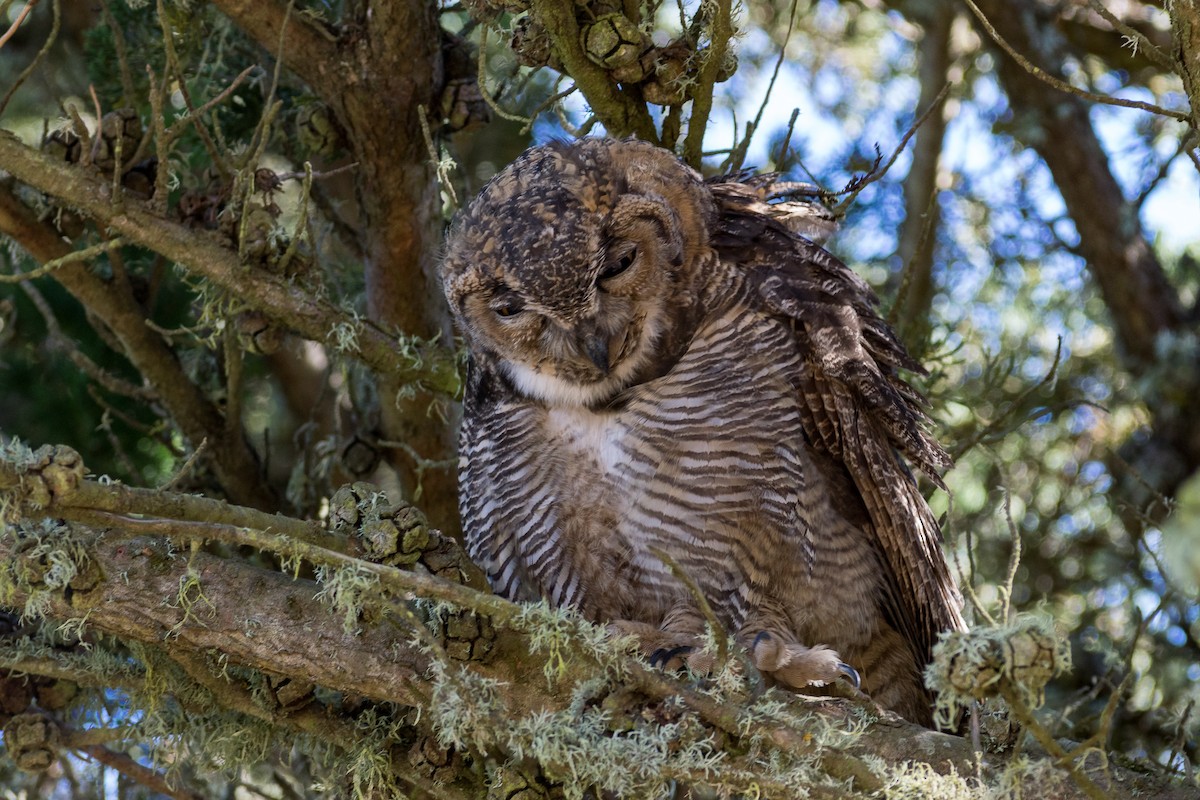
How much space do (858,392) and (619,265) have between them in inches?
25.5

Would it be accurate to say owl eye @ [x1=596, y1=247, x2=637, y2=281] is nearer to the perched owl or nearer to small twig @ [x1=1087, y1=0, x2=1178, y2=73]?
the perched owl

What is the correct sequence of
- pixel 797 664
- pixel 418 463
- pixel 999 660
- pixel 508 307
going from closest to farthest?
pixel 999 660 < pixel 797 664 < pixel 508 307 < pixel 418 463

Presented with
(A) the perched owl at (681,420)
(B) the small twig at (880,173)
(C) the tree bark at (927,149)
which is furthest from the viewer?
(C) the tree bark at (927,149)

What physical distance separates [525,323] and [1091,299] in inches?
127

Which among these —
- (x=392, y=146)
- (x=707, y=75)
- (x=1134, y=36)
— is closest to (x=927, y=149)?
(x=707, y=75)

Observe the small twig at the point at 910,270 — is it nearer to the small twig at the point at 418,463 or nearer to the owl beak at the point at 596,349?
the owl beak at the point at 596,349

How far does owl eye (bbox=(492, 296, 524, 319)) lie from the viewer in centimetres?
293

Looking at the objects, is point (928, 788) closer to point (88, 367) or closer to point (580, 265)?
point (580, 265)

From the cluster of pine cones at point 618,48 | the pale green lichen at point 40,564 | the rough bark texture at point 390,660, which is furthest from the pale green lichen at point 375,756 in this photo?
the cluster of pine cones at point 618,48

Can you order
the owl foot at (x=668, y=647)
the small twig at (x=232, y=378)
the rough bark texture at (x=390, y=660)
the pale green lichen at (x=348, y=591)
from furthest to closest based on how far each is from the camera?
the small twig at (x=232, y=378)
the owl foot at (x=668, y=647)
the rough bark texture at (x=390, y=660)
the pale green lichen at (x=348, y=591)

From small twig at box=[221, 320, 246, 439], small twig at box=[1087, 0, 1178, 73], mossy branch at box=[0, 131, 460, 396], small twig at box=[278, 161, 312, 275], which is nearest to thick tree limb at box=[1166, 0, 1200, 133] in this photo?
small twig at box=[1087, 0, 1178, 73]

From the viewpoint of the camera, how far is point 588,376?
3035 millimetres

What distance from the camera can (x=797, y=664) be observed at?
286cm

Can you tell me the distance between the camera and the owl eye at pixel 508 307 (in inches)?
115
